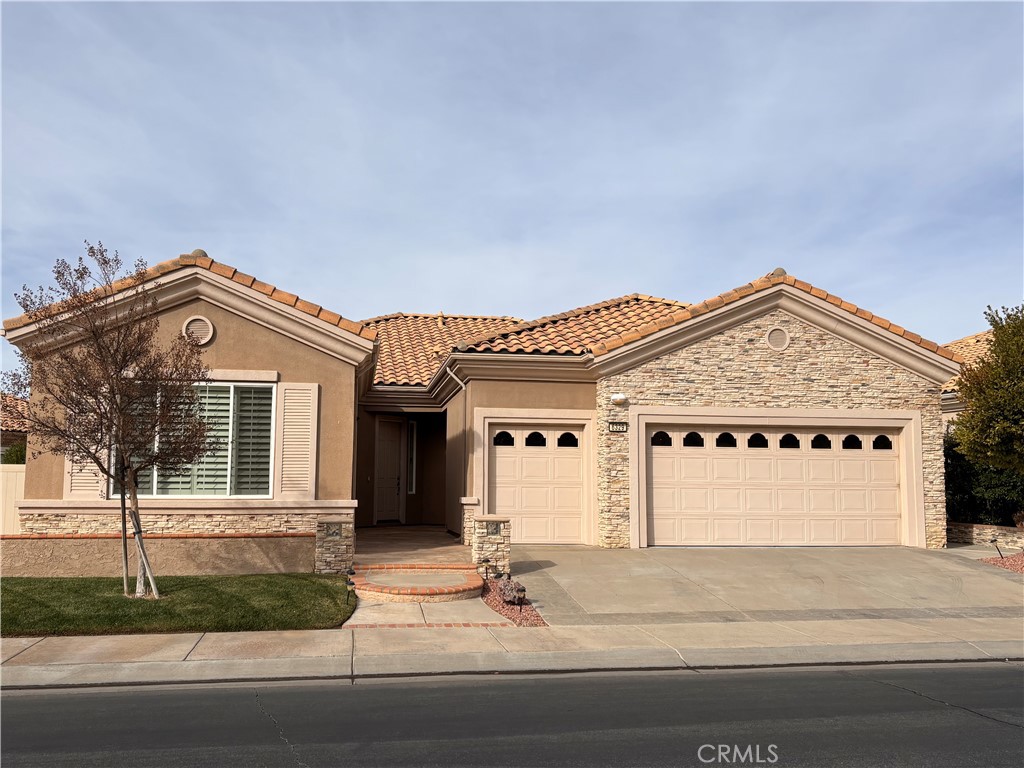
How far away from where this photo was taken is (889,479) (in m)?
16.7

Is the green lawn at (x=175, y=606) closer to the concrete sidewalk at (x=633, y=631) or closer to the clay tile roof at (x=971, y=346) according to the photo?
the concrete sidewalk at (x=633, y=631)

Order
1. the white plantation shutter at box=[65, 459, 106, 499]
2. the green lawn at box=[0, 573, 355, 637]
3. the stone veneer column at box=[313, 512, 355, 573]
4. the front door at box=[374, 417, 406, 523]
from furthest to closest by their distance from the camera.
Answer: the front door at box=[374, 417, 406, 523] < the white plantation shutter at box=[65, 459, 106, 499] < the stone veneer column at box=[313, 512, 355, 573] < the green lawn at box=[0, 573, 355, 637]

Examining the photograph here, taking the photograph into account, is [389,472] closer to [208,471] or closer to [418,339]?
[418,339]

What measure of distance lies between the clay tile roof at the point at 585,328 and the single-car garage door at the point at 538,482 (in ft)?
5.20

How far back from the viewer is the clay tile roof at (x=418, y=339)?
2078 cm

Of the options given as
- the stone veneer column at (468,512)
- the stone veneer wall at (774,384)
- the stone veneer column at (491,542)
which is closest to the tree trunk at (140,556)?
the stone veneer column at (491,542)

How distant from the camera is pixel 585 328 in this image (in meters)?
18.0

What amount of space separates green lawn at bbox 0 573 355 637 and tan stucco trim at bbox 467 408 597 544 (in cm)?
447

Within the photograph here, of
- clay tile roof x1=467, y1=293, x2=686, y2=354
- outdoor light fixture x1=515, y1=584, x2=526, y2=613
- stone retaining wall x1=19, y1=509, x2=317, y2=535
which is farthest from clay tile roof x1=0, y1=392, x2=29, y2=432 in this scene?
clay tile roof x1=467, y1=293, x2=686, y2=354

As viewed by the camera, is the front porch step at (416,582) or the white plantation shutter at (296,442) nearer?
the front porch step at (416,582)

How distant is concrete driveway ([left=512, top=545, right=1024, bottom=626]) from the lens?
11.5 m

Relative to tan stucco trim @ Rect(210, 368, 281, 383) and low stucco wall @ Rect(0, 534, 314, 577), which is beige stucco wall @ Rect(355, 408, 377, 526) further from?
low stucco wall @ Rect(0, 534, 314, 577)

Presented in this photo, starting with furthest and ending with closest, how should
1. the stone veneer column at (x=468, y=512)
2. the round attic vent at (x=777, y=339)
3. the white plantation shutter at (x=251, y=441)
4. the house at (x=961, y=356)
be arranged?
the house at (x=961, y=356)
the round attic vent at (x=777, y=339)
the stone veneer column at (x=468, y=512)
the white plantation shutter at (x=251, y=441)

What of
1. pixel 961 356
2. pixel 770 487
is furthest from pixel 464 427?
pixel 961 356
